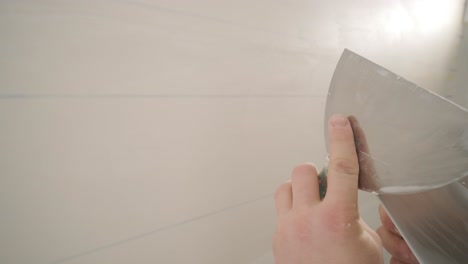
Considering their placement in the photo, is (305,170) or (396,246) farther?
(396,246)

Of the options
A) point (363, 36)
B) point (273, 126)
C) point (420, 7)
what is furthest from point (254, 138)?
point (420, 7)

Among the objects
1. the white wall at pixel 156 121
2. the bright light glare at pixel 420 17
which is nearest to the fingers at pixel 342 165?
the white wall at pixel 156 121

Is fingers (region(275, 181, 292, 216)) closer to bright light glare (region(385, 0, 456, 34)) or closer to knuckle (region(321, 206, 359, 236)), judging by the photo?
knuckle (region(321, 206, 359, 236))

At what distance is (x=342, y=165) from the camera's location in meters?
0.32

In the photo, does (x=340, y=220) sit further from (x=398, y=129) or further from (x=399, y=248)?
(x=399, y=248)

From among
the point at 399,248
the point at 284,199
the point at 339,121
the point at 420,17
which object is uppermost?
the point at 420,17

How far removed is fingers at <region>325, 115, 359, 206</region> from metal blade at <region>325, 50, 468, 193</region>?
19mm

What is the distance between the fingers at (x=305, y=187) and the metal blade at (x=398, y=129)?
0.06 meters

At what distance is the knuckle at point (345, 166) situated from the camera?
32 centimetres

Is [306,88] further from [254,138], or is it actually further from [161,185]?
[161,185]

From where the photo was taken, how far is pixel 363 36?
2.64 feet

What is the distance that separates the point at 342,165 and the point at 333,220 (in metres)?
0.07

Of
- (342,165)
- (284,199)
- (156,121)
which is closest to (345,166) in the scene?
(342,165)

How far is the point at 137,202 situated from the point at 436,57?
1400 mm
